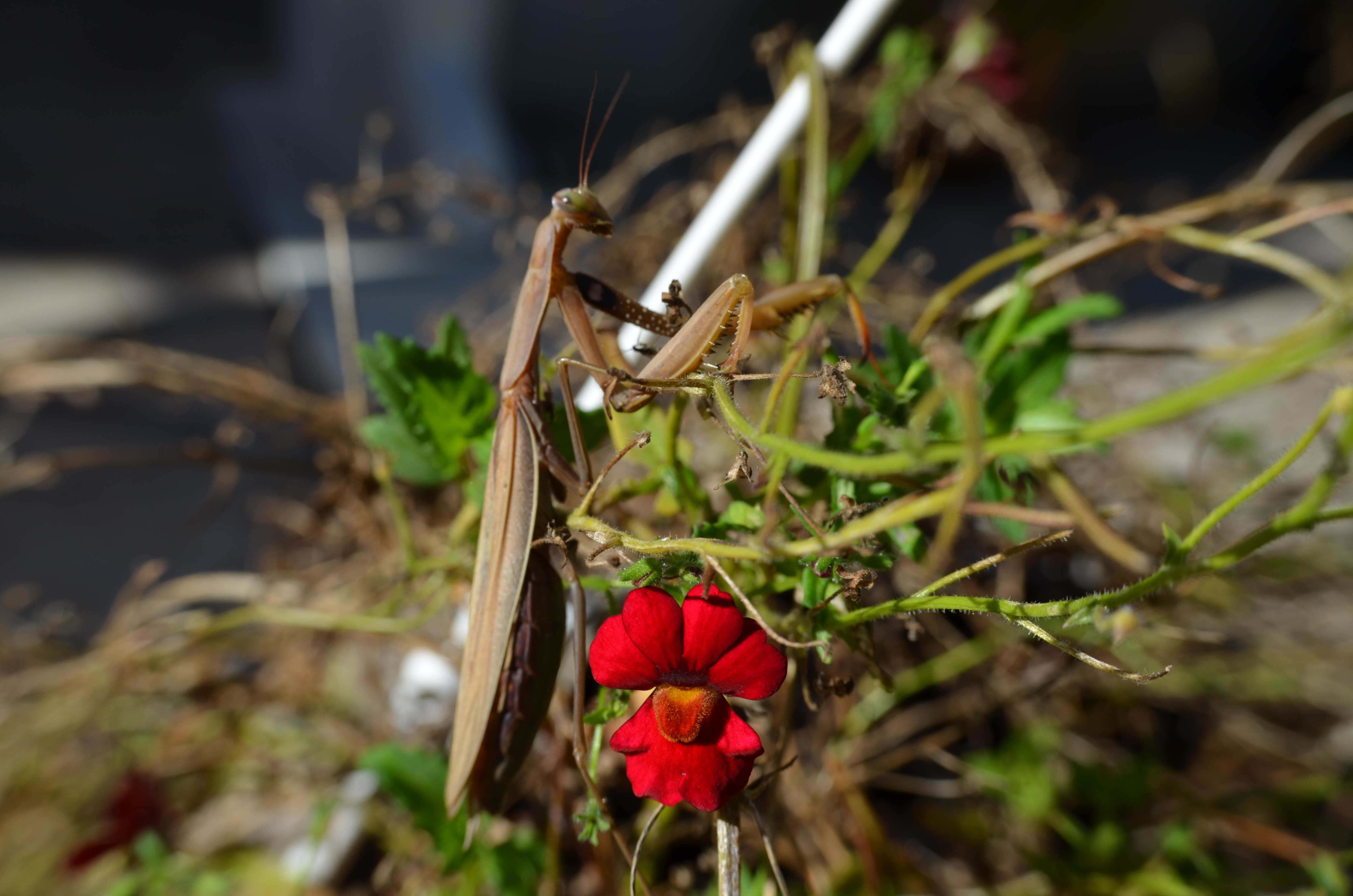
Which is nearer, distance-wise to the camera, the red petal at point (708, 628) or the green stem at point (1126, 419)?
the green stem at point (1126, 419)

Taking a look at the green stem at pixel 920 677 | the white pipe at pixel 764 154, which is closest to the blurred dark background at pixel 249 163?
the white pipe at pixel 764 154

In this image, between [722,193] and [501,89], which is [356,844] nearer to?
[722,193]

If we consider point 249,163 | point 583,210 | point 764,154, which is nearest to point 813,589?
point 583,210

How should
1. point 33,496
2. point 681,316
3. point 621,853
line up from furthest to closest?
1. point 33,496
2. point 621,853
3. point 681,316

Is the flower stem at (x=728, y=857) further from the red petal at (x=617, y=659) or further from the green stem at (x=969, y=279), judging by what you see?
the green stem at (x=969, y=279)

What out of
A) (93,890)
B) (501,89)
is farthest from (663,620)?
(501,89)

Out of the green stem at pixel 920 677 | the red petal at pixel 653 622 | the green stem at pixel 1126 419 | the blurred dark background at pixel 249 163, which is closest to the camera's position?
the green stem at pixel 1126 419

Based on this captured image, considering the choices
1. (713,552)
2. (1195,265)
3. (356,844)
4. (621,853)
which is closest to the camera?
(713,552)
